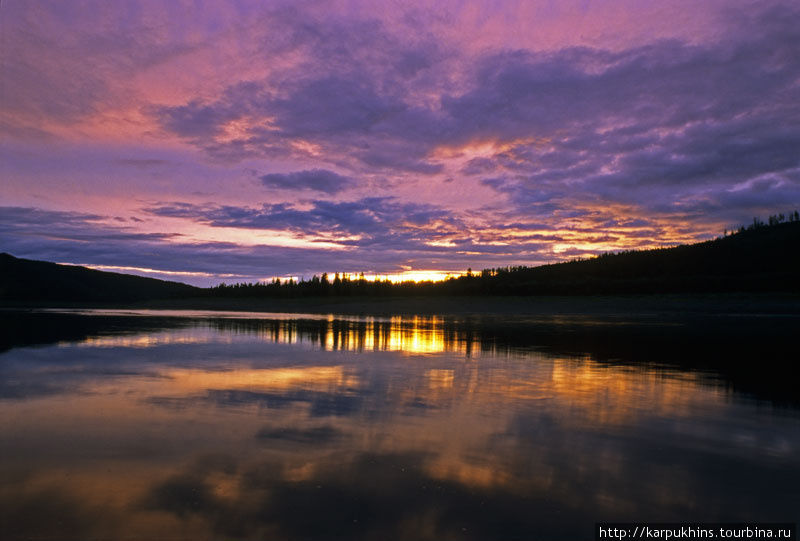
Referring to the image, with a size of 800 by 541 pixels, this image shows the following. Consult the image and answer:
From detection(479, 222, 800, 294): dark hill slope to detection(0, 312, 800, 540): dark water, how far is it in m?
56.7

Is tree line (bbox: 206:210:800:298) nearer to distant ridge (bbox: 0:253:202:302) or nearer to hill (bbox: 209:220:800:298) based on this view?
hill (bbox: 209:220:800:298)

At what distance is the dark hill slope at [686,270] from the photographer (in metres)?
65.9

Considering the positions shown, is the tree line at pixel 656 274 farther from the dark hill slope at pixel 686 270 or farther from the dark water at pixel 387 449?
the dark water at pixel 387 449

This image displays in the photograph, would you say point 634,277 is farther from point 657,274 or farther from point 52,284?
point 52,284

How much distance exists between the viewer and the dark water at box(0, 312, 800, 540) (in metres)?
5.61

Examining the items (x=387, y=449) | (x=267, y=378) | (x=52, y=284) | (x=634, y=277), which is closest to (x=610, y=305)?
(x=634, y=277)

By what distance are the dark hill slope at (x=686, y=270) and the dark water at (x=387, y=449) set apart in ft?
186

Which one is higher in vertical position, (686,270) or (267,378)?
(686,270)

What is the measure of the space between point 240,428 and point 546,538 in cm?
595

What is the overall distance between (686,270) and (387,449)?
89.4m

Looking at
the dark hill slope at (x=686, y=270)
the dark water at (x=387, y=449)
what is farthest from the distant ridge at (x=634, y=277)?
the dark water at (x=387, y=449)

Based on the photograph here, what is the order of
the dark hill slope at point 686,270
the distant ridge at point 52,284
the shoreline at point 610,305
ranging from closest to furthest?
1. the shoreline at point 610,305
2. the dark hill slope at point 686,270
3. the distant ridge at point 52,284

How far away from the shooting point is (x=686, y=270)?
8312cm

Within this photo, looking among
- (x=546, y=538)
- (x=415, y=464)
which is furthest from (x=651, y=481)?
(x=415, y=464)
